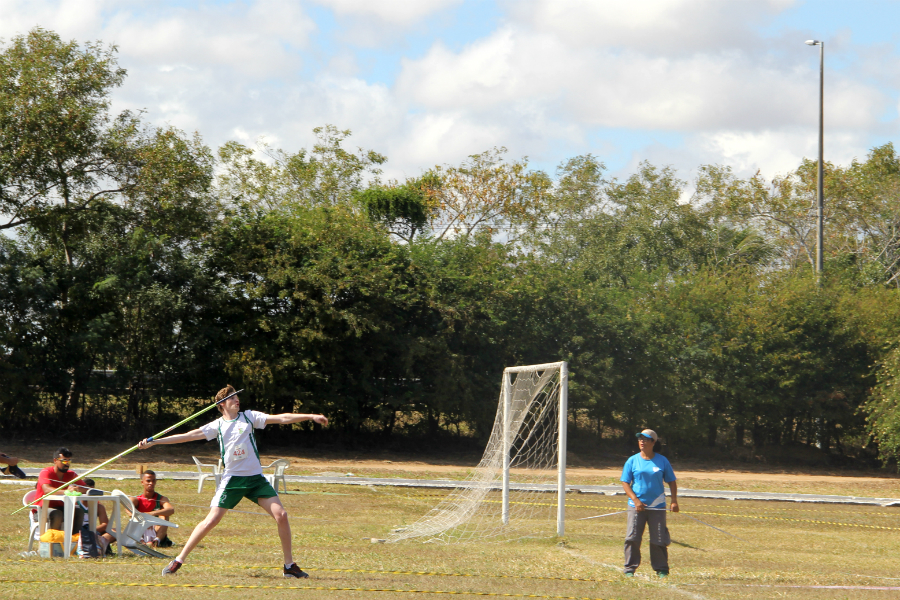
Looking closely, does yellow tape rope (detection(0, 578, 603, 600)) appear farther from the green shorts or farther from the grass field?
the green shorts

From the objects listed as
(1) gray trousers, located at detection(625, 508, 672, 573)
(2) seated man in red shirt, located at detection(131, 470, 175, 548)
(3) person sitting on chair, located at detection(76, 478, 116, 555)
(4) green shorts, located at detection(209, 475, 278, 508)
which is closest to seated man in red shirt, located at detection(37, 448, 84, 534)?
(3) person sitting on chair, located at detection(76, 478, 116, 555)

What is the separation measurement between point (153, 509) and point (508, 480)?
491 cm

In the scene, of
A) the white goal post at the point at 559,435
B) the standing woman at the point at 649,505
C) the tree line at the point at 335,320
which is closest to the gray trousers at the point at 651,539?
Result: the standing woman at the point at 649,505

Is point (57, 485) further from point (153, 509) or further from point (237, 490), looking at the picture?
point (237, 490)

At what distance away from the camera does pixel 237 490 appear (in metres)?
7.47

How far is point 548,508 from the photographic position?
15.0 m

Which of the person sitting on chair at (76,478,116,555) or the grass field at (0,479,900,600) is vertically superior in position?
the person sitting on chair at (76,478,116,555)

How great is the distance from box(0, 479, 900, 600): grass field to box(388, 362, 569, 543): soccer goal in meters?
0.52

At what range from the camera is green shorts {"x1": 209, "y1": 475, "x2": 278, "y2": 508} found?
293 inches

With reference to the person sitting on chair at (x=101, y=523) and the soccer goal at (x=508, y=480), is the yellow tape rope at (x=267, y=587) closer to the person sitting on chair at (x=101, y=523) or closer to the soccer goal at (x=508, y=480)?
the person sitting on chair at (x=101, y=523)

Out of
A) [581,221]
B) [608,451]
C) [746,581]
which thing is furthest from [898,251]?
[746,581]

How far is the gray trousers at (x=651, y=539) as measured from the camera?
27.8 feet

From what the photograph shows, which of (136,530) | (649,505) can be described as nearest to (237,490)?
(136,530)

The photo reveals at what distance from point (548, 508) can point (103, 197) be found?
50.8ft
